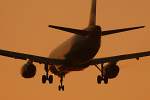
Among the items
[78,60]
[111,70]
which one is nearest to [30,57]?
[78,60]

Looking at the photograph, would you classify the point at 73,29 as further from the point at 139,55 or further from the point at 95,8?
the point at 139,55

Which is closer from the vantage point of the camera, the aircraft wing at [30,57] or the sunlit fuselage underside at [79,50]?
the sunlit fuselage underside at [79,50]

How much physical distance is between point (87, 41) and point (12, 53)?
8.37m

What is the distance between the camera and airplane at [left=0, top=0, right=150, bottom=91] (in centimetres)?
3662

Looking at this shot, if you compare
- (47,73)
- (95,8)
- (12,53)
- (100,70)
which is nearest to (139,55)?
(100,70)

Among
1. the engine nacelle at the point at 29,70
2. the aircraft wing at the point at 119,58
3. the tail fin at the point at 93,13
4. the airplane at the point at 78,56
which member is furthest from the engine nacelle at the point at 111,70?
the engine nacelle at the point at 29,70

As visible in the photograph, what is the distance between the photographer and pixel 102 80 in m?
44.5

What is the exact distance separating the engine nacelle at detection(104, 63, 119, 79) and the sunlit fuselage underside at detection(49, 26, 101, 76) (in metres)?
4.84

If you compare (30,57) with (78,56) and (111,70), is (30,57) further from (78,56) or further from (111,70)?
(111,70)

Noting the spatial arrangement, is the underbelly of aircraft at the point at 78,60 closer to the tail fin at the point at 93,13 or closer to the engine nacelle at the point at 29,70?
the engine nacelle at the point at 29,70

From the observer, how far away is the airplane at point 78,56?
3662 cm

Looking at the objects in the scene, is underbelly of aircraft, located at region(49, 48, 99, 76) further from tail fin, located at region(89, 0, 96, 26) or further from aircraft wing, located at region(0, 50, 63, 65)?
tail fin, located at region(89, 0, 96, 26)

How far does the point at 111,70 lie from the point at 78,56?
296 inches

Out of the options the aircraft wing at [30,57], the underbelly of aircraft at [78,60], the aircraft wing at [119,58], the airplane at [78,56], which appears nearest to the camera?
the airplane at [78,56]
